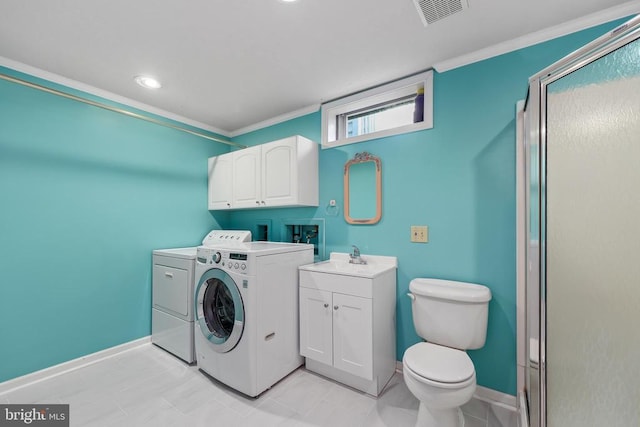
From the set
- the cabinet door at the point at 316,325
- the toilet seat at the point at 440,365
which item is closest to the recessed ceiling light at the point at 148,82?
the cabinet door at the point at 316,325

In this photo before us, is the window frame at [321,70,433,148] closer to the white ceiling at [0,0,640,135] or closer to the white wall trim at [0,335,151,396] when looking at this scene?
the white ceiling at [0,0,640,135]

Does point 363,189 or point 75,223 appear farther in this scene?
point 363,189

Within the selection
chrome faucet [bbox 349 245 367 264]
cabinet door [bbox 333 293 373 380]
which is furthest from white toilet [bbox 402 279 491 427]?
chrome faucet [bbox 349 245 367 264]

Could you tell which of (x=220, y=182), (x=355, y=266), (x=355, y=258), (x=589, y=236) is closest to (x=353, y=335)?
(x=355, y=266)

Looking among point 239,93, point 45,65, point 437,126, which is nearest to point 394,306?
point 437,126

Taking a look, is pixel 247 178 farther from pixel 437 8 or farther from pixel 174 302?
pixel 437 8

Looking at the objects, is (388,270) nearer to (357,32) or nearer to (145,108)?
(357,32)

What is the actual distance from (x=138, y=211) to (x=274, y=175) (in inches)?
54.9

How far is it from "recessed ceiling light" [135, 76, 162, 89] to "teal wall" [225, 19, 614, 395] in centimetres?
191

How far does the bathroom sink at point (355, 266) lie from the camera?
6.04 feet

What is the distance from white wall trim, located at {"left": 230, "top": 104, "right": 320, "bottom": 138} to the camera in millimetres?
2658

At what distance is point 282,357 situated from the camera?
6.49 feet

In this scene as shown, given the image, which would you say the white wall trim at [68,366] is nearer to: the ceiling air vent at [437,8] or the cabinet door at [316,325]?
the cabinet door at [316,325]

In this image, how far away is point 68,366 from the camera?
2072 mm
